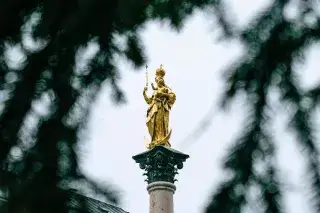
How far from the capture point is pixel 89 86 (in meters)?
2.45

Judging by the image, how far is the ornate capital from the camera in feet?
59.8

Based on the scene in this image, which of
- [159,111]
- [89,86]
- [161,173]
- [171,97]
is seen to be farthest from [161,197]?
[89,86]

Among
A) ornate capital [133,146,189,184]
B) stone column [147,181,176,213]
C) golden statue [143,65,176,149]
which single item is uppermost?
golden statue [143,65,176,149]

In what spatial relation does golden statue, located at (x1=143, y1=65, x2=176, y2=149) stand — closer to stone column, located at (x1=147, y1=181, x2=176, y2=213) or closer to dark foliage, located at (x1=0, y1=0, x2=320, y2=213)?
stone column, located at (x1=147, y1=181, x2=176, y2=213)

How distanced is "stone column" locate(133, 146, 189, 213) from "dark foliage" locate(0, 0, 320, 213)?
15.4 m

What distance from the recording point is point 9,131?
7.62ft

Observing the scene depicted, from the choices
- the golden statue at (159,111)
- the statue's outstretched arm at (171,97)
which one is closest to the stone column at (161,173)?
the golden statue at (159,111)

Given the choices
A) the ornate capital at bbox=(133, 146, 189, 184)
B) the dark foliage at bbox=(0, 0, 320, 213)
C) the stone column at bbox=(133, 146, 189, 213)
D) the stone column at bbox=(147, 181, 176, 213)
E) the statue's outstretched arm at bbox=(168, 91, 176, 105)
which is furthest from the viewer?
the statue's outstretched arm at bbox=(168, 91, 176, 105)

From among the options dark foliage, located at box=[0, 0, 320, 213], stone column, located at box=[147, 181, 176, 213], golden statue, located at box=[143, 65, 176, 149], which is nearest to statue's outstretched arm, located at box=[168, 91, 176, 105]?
golden statue, located at box=[143, 65, 176, 149]

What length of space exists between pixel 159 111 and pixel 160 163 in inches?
71.3

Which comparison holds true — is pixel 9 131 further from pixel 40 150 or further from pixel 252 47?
pixel 252 47

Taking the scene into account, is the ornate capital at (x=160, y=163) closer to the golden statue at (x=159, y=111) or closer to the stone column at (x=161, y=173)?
the stone column at (x=161, y=173)

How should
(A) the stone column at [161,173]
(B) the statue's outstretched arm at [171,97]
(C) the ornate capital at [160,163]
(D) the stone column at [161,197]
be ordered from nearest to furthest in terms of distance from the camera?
1. (D) the stone column at [161,197]
2. (A) the stone column at [161,173]
3. (C) the ornate capital at [160,163]
4. (B) the statue's outstretched arm at [171,97]

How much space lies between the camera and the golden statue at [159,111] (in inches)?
761
